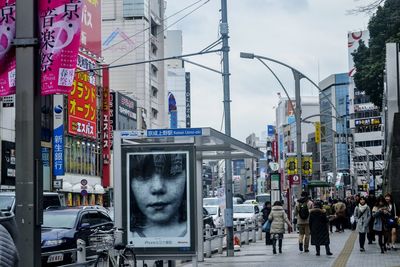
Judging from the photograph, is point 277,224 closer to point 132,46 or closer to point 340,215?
point 340,215

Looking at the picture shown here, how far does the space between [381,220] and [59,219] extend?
31.5 ft

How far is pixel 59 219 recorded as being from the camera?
60.0 feet

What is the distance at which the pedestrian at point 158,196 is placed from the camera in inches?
565

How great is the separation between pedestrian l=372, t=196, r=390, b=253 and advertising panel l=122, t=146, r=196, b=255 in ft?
30.7

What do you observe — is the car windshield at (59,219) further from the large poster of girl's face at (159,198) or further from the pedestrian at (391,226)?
the pedestrian at (391,226)

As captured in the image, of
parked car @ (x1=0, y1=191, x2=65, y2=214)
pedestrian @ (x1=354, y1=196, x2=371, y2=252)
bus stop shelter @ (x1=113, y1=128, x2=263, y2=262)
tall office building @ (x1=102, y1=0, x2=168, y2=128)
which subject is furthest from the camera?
tall office building @ (x1=102, y1=0, x2=168, y2=128)

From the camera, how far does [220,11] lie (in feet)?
72.9

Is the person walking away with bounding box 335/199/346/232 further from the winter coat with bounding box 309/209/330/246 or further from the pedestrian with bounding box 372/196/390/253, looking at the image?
the winter coat with bounding box 309/209/330/246

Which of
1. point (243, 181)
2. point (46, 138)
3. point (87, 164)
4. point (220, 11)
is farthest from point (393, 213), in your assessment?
point (243, 181)

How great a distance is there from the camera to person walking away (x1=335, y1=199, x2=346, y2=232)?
117 feet

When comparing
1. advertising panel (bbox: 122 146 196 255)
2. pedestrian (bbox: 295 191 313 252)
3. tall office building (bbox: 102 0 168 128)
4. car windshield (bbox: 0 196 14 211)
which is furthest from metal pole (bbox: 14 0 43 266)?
tall office building (bbox: 102 0 168 128)

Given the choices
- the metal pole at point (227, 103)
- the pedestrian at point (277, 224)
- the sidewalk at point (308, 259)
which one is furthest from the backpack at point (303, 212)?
the metal pole at point (227, 103)

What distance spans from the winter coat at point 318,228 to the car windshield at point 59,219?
7118mm

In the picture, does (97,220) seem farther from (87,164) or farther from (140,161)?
(87,164)
